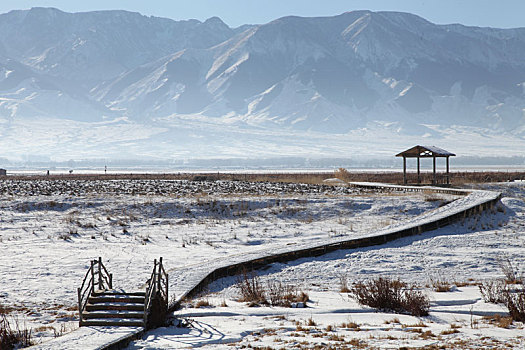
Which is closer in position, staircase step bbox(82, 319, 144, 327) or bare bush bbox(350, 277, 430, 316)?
staircase step bbox(82, 319, 144, 327)

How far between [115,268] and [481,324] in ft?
33.9

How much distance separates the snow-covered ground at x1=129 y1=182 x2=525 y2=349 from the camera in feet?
31.5

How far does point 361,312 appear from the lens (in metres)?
11.8

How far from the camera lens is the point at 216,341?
9.88 meters

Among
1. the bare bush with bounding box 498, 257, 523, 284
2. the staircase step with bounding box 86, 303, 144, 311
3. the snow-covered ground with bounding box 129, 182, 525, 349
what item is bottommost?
the snow-covered ground with bounding box 129, 182, 525, 349

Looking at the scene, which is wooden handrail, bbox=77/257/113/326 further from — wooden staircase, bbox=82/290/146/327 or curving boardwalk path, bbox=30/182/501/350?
curving boardwalk path, bbox=30/182/501/350

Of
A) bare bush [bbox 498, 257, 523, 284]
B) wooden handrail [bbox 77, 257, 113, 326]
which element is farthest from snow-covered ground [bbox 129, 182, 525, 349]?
wooden handrail [bbox 77, 257, 113, 326]

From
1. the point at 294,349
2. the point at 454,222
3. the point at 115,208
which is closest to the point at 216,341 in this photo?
the point at 294,349

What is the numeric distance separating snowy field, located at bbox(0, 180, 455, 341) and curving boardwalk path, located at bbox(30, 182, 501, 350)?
3.36 ft

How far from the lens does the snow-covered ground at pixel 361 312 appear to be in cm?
960

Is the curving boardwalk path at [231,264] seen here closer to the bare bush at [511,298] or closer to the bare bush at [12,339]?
the bare bush at [12,339]

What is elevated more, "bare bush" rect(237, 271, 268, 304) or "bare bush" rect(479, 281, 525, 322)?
"bare bush" rect(479, 281, 525, 322)

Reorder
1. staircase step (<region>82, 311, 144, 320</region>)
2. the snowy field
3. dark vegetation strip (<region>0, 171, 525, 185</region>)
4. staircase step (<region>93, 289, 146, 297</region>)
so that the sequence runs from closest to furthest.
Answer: staircase step (<region>82, 311, 144, 320</region>), staircase step (<region>93, 289, 146, 297</region>), the snowy field, dark vegetation strip (<region>0, 171, 525, 185</region>)

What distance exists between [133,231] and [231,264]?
31.9ft
